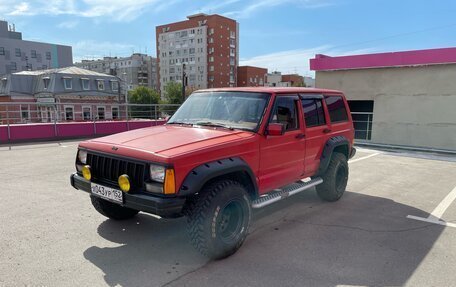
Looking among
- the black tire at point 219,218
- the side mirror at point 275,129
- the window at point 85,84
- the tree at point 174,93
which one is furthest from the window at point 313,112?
the tree at point 174,93

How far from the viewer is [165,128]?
4.46m

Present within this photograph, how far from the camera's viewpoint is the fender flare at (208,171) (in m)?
3.23

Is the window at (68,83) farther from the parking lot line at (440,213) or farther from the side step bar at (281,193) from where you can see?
the parking lot line at (440,213)

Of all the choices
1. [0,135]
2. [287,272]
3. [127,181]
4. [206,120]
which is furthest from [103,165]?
[0,135]

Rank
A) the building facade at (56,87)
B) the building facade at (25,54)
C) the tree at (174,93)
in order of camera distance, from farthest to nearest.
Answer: the building facade at (25,54) < the tree at (174,93) < the building facade at (56,87)

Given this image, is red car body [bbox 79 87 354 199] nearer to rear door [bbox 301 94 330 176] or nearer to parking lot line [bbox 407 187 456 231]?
rear door [bbox 301 94 330 176]

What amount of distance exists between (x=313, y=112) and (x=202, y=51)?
91.5 meters

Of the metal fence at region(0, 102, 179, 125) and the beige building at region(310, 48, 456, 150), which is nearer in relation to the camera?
the beige building at region(310, 48, 456, 150)

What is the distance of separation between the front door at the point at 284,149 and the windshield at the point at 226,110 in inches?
8.6

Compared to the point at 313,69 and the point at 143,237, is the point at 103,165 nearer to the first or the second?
the point at 143,237

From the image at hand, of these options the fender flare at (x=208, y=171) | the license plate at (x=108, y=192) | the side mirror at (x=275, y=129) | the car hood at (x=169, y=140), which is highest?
the side mirror at (x=275, y=129)

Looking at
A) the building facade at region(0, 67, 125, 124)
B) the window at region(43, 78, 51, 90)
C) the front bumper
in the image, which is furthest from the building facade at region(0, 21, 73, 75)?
the front bumper

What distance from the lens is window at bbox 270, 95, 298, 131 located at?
14.4 feet

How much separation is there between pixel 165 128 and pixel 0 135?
1021cm
